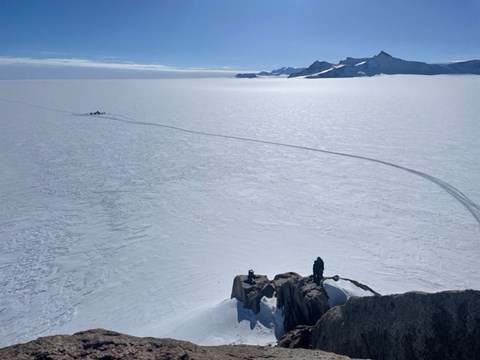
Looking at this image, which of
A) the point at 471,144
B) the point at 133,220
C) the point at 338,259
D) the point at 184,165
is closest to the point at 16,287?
the point at 133,220

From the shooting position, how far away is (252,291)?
8.31 meters

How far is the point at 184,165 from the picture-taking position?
20.5 meters

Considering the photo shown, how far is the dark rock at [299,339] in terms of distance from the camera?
5938 mm

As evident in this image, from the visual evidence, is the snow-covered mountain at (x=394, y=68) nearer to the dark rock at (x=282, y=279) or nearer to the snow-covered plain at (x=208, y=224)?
the snow-covered plain at (x=208, y=224)

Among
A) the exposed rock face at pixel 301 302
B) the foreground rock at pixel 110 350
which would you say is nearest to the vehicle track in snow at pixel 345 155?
the exposed rock face at pixel 301 302

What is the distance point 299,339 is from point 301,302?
1.08 metres

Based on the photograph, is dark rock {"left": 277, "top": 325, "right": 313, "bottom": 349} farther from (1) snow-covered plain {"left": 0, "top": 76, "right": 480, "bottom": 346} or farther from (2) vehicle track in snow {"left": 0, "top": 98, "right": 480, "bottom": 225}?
(2) vehicle track in snow {"left": 0, "top": 98, "right": 480, "bottom": 225}

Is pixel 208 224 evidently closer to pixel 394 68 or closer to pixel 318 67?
pixel 394 68

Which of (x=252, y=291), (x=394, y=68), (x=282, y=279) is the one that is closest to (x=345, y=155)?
(x=282, y=279)

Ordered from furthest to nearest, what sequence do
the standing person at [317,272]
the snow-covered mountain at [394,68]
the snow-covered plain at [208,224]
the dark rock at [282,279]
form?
the snow-covered mountain at [394,68] → the snow-covered plain at [208,224] → the dark rock at [282,279] → the standing person at [317,272]

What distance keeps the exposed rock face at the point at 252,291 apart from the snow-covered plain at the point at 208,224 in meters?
0.24

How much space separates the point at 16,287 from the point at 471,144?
75.0 feet

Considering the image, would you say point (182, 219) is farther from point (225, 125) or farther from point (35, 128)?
point (35, 128)

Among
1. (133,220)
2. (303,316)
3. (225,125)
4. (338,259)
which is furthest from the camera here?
(225,125)
